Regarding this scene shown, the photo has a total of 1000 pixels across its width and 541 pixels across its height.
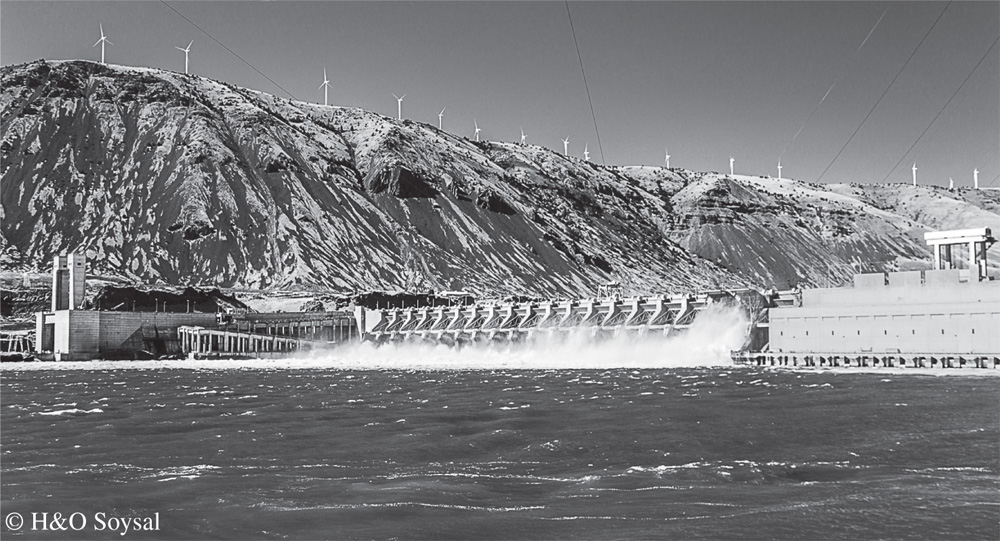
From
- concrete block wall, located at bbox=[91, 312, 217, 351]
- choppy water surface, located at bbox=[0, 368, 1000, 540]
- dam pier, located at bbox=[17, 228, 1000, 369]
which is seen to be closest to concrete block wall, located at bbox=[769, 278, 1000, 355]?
dam pier, located at bbox=[17, 228, 1000, 369]

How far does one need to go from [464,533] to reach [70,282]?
360 feet

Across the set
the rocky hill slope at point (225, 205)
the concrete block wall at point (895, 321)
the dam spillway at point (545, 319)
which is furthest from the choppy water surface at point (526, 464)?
the rocky hill slope at point (225, 205)

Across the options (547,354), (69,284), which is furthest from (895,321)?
(69,284)

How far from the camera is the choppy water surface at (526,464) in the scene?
18094 mm

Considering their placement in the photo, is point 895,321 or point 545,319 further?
point 545,319

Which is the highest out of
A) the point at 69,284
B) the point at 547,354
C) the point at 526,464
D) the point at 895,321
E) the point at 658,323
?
the point at 69,284

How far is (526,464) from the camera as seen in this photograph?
81.4ft

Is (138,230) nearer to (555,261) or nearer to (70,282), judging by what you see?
(70,282)

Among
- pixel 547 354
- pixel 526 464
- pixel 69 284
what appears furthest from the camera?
pixel 69 284

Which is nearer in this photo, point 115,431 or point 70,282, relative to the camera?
point 115,431

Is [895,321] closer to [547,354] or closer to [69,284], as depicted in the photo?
[547,354]

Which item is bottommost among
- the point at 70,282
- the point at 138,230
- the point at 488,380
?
the point at 488,380

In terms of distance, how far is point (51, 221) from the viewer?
15562 centimetres

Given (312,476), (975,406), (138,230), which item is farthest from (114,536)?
(138,230)
